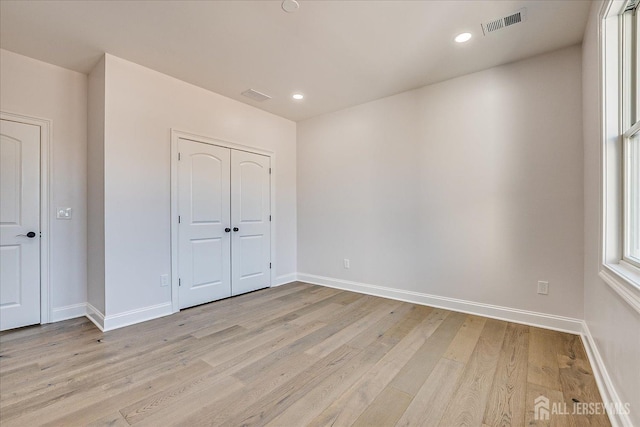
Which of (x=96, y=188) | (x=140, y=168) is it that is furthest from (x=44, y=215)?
(x=140, y=168)

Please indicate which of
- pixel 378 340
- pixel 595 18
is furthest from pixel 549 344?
pixel 595 18

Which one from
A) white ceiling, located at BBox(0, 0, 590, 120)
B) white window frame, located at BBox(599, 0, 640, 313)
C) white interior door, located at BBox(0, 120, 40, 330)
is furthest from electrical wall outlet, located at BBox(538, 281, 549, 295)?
white interior door, located at BBox(0, 120, 40, 330)

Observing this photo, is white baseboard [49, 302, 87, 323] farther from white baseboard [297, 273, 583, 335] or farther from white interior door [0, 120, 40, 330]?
white baseboard [297, 273, 583, 335]

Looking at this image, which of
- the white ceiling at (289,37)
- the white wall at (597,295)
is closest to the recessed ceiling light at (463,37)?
the white ceiling at (289,37)

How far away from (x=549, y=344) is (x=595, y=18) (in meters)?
2.47

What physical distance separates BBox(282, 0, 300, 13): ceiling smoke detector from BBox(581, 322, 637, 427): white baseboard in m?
3.06

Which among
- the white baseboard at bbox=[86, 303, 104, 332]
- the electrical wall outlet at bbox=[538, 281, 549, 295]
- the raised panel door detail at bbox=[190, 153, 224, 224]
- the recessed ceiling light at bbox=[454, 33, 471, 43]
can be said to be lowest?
the white baseboard at bbox=[86, 303, 104, 332]

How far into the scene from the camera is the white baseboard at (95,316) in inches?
111

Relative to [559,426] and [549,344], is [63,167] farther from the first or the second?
[549,344]

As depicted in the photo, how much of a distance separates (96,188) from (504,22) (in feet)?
13.3

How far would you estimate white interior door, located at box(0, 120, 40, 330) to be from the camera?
109 inches

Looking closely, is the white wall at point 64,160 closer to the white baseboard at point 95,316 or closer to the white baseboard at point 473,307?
the white baseboard at point 95,316

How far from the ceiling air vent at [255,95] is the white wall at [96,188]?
146 cm

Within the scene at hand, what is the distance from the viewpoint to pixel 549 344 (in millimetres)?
2406
